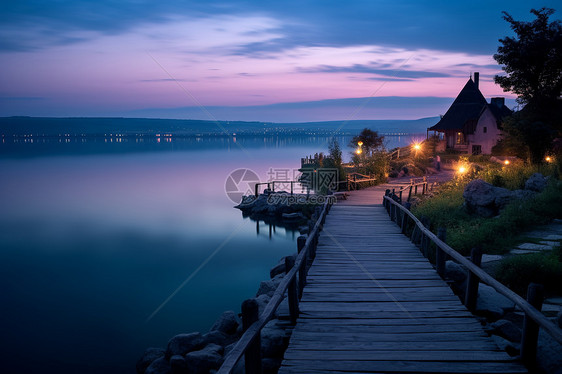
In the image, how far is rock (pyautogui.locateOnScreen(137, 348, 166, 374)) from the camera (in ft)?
34.8

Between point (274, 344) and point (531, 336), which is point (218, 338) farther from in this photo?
point (531, 336)

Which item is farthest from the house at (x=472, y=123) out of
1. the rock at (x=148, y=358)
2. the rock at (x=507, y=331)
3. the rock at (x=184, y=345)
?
the rock at (x=148, y=358)

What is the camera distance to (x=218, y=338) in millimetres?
10273

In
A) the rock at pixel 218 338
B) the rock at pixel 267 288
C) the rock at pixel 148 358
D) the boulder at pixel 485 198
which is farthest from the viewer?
the boulder at pixel 485 198

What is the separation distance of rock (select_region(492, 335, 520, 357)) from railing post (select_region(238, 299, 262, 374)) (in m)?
3.15

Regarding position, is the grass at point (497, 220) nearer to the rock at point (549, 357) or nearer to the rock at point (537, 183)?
the rock at point (537, 183)

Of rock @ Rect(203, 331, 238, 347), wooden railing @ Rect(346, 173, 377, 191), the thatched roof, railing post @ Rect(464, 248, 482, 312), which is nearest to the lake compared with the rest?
rock @ Rect(203, 331, 238, 347)

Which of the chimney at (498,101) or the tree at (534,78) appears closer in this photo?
the tree at (534,78)

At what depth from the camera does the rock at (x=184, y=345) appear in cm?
987

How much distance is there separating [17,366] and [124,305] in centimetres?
473

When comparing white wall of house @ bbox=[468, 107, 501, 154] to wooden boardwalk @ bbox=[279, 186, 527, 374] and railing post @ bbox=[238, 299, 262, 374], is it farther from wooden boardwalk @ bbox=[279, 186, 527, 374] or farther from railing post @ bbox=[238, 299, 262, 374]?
railing post @ bbox=[238, 299, 262, 374]

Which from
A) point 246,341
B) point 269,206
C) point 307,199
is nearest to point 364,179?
point 307,199

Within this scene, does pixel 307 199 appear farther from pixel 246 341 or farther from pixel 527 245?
pixel 246 341

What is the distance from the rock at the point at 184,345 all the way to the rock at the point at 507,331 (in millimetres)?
6937
